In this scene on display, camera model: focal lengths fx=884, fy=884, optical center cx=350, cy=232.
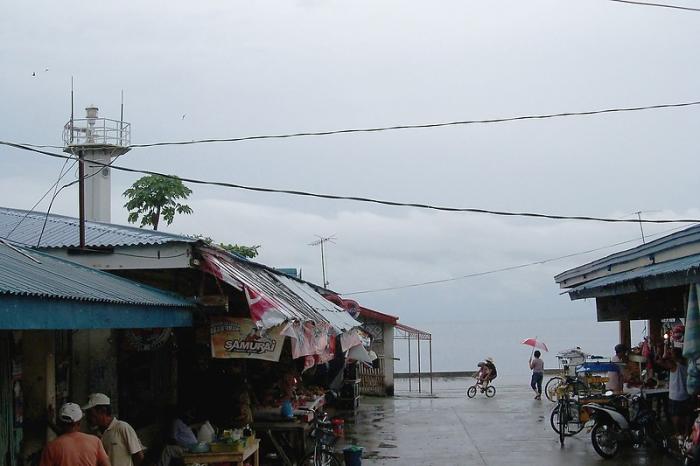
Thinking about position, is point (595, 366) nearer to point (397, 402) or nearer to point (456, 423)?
point (456, 423)

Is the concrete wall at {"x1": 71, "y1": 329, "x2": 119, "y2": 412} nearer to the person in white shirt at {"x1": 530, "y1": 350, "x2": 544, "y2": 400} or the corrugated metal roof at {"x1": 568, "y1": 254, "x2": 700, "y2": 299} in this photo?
the corrugated metal roof at {"x1": 568, "y1": 254, "x2": 700, "y2": 299}

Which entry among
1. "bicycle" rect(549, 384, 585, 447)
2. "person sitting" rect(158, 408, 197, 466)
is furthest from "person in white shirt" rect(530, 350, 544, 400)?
"person sitting" rect(158, 408, 197, 466)

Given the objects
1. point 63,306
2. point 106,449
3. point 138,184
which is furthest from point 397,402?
point 63,306

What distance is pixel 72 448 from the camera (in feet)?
23.3

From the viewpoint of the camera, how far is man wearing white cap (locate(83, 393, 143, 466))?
27.0 ft

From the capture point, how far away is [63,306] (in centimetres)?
652

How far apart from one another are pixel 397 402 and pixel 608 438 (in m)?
13.6

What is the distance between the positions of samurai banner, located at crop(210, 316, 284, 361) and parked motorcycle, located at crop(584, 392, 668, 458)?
682cm

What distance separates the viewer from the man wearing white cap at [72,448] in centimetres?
706

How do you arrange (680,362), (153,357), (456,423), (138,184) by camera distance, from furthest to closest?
(138,184)
(456,423)
(680,362)
(153,357)

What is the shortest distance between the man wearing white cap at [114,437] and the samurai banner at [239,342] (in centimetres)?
274

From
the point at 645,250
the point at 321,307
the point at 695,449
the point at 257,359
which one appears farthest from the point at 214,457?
the point at 645,250

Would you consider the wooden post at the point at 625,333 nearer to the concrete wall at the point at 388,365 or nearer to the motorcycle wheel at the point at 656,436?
the motorcycle wheel at the point at 656,436

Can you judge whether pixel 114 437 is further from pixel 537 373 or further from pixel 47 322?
pixel 537 373
